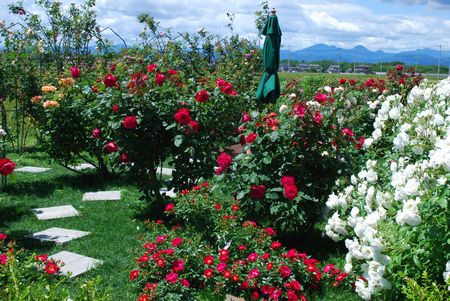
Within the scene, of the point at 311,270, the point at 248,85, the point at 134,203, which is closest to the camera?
the point at 311,270

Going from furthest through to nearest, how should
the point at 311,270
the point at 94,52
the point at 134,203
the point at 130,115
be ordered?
the point at 94,52, the point at 134,203, the point at 130,115, the point at 311,270

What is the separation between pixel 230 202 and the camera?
4.29 meters

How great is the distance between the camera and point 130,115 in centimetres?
495

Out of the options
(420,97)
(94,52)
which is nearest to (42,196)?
(420,97)

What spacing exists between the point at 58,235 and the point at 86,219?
22.0 inches

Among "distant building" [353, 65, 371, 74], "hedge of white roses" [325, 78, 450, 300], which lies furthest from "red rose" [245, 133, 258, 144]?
"distant building" [353, 65, 371, 74]

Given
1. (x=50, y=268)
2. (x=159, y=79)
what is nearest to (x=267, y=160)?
(x=159, y=79)

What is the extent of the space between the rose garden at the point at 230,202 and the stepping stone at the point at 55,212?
32 millimetres

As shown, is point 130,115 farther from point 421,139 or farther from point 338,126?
point 421,139

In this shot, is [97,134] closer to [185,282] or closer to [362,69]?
[185,282]

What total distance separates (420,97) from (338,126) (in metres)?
0.76

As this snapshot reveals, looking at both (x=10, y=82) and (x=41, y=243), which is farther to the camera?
(x=10, y=82)

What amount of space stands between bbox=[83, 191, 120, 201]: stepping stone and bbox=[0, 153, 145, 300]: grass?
0.09 metres

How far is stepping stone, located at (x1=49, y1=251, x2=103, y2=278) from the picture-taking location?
150 inches
